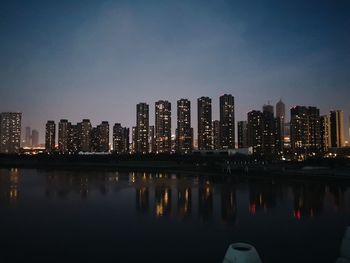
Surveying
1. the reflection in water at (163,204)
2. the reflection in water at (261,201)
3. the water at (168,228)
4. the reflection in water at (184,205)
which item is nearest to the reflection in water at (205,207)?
the water at (168,228)

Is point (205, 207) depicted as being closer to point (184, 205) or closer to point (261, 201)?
point (184, 205)

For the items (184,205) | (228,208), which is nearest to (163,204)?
(184,205)

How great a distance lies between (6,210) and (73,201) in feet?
24.3

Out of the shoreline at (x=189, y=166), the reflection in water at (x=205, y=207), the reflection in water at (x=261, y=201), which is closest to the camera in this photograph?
the reflection in water at (x=205, y=207)

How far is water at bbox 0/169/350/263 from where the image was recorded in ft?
53.1

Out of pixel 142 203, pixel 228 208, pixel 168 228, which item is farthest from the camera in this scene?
pixel 142 203

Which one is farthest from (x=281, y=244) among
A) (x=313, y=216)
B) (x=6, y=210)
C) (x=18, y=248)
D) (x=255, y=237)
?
(x=6, y=210)

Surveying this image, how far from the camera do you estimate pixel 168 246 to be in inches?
695

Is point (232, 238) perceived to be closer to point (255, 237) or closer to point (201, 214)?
point (255, 237)

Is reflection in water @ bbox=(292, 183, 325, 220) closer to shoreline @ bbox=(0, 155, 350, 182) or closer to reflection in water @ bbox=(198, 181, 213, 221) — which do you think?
reflection in water @ bbox=(198, 181, 213, 221)

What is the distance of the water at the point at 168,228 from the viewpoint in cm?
1617

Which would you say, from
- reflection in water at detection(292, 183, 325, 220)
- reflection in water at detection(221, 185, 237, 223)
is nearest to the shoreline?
reflection in water at detection(292, 183, 325, 220)

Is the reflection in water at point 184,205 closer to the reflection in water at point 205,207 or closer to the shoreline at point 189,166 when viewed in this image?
the reflection in water at point 205,207

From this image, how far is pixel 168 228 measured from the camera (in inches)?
853
